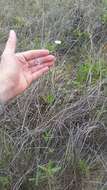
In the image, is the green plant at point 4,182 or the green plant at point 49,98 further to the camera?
the green plant at point 49,98

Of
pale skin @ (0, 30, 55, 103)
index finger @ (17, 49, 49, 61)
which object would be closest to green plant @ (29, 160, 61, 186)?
pale skin @ (0, 30, 55, 103)

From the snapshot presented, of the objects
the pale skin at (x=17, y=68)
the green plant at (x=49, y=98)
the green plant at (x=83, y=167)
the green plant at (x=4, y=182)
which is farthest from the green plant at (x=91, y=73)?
the green plant at (x=4, y=182)

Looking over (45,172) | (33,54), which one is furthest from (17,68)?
(45,172)

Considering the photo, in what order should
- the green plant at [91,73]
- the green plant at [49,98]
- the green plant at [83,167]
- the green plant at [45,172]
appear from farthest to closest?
1. the green plant at [91,73]
2. the green plant at [49,98]
3. the green plant at [83,167]
4. the green plant at [45,172]

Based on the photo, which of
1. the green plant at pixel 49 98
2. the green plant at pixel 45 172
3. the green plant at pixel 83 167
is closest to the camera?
the green plant at pixel 45 172

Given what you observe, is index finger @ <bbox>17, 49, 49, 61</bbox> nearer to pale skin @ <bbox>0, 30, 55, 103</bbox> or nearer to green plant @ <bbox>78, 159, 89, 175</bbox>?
pale skin @ <bbox>0, 30, 55, 103</bbox>

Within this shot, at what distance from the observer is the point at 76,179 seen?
6.07 ft

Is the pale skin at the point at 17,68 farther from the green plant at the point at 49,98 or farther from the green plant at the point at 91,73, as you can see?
the green plant at the point at 91,73

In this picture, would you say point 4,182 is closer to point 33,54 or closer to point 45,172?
point 45,172

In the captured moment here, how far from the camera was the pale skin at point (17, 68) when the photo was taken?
1.79 m

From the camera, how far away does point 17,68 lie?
1.83m

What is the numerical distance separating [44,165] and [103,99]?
527 millimetres

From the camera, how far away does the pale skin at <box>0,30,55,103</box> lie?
1.79 m

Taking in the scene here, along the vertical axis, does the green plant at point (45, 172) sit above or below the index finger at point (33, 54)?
below
